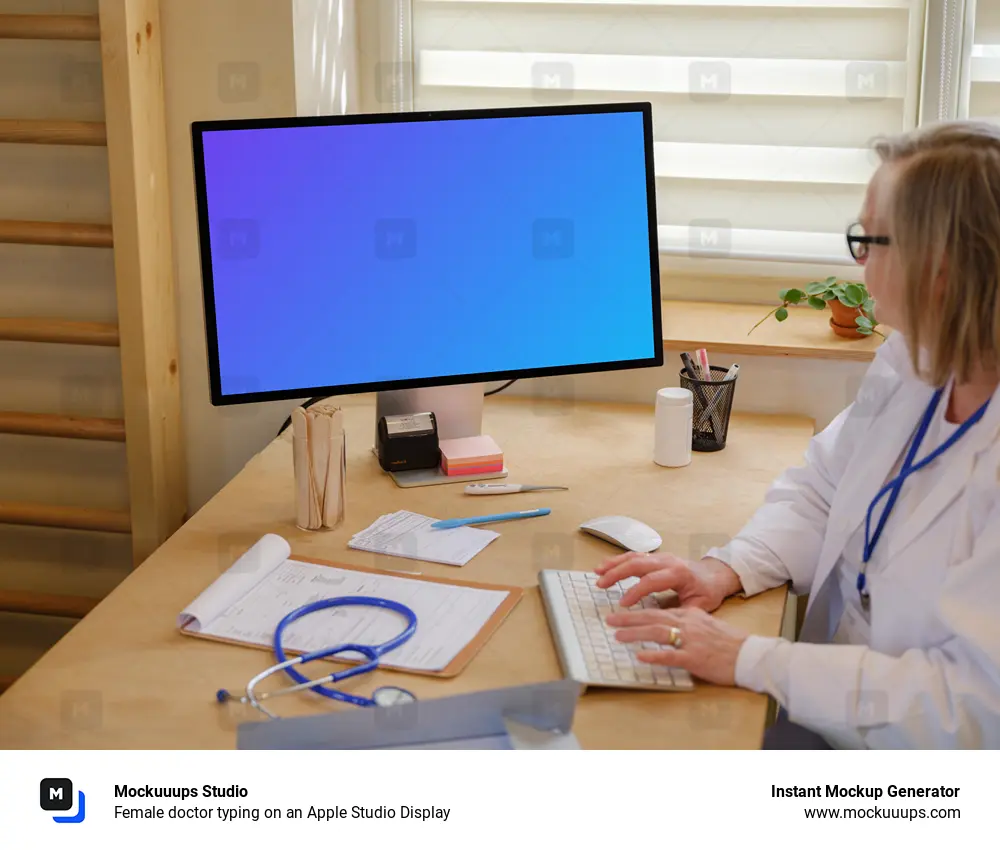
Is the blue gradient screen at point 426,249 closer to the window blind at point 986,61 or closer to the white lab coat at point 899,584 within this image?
the white lab coat at point 899,584

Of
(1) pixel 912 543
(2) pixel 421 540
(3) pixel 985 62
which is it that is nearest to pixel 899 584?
(1) pixel 912 543

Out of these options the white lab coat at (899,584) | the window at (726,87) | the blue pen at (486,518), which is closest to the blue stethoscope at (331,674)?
the blue pen at (486,518)

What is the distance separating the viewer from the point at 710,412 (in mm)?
1894

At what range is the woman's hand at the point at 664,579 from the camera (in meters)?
1.37

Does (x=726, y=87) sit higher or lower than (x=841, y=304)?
higher

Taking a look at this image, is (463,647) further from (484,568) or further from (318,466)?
(318,466)

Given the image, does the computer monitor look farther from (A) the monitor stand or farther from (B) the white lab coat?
(B) the white lab coat

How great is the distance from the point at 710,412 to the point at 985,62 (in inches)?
31.2

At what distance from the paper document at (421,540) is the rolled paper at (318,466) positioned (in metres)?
0.05
